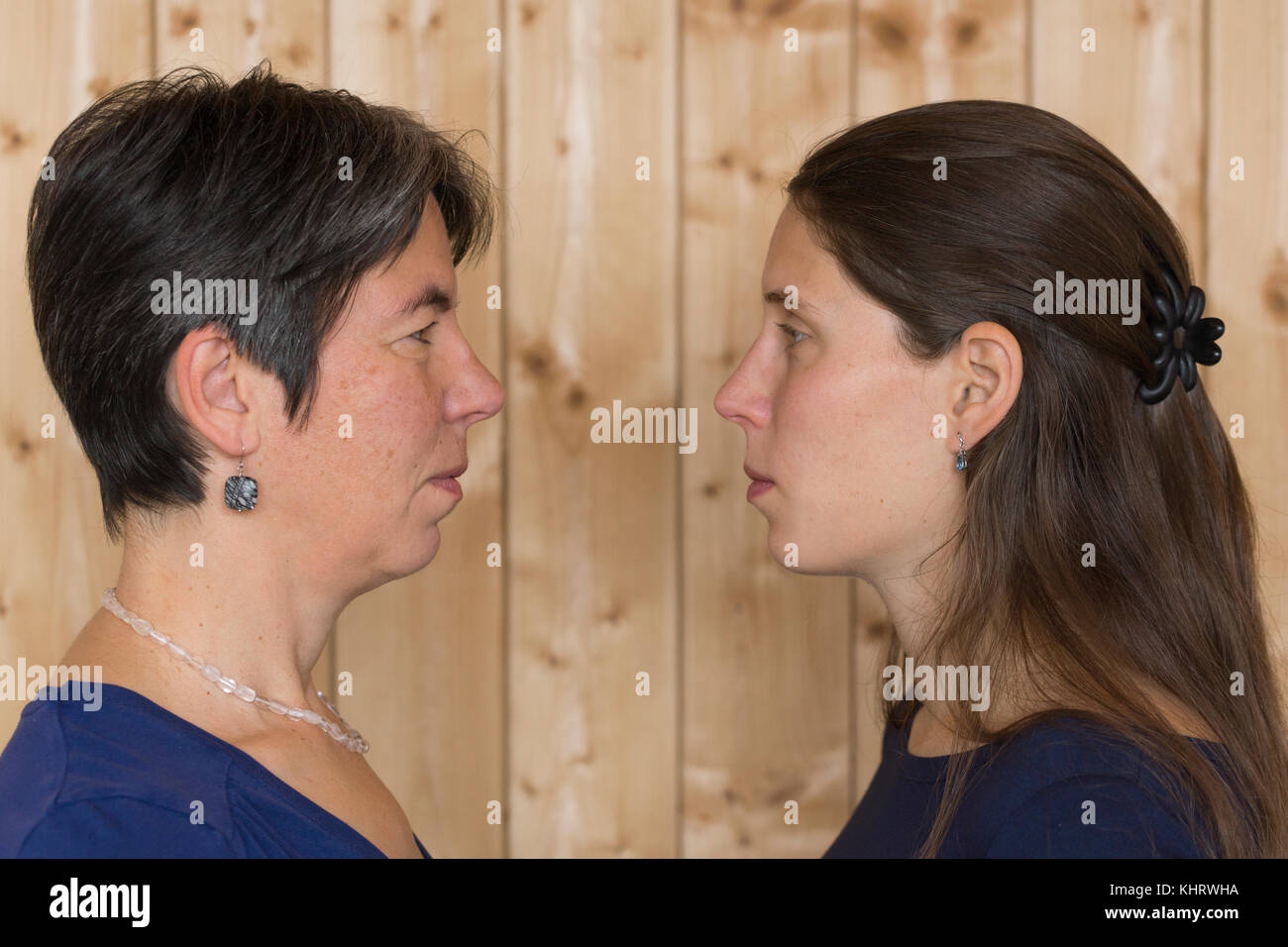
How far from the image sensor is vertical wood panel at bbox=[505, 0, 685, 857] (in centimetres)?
184

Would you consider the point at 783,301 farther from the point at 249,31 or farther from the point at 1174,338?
the point at 249,31

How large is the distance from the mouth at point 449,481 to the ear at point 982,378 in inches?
20.4

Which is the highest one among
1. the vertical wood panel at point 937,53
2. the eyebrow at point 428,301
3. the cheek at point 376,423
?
the vertical wood panel at point 937,53

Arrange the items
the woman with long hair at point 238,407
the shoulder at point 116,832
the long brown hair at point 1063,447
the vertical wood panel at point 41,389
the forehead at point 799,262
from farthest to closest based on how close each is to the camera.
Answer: the vertical wood panel at point 41,389, the forehead at point 799,262, the long brown hair at point 1063,447, the woman with long hair at point 238,407, the shoulder at point 116,832

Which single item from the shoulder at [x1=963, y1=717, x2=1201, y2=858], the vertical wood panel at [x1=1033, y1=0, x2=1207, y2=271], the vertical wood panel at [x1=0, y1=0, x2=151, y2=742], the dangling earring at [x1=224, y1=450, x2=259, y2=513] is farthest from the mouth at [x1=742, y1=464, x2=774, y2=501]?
the vertical wood panel at [x1=0, y1=0, x2=151, y2=742]

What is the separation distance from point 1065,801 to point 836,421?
0.46 meters

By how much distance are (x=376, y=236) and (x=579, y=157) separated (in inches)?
29.7

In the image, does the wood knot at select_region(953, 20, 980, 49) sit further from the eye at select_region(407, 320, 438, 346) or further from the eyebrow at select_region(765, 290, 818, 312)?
the eye at select_region(407, 320, 438, 346)

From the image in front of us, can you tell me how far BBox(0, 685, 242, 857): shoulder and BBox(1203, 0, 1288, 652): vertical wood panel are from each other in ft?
5.15

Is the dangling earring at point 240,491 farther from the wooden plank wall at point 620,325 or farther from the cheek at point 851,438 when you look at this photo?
the wooden plank wall at point 620,325

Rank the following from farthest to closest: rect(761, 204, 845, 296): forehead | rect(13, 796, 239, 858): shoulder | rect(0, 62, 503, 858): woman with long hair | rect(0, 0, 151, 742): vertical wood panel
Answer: rect(0, 0, 151, 742): vertical wood panel < rect(761, 204, 845, 296): forehead < rect(0, 62, 503, 858): woman with long hair < rect(13, 796, 239, 858): shoulder

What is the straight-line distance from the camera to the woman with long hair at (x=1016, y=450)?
3.83 ft

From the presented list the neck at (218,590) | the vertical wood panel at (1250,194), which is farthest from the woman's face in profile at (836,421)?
the vertical wood panel at (1250,194)
